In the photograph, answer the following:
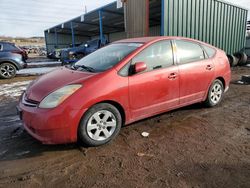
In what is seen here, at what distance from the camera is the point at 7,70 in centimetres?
921

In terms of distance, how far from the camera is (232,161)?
2.52m

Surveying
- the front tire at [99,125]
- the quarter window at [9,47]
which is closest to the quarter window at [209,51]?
the front tire at [99,125]

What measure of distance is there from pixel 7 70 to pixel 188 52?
327 inches

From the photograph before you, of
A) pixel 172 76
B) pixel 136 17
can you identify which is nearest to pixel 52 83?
pixel 172 76

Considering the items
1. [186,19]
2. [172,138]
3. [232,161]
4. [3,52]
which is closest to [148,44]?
[172,138]

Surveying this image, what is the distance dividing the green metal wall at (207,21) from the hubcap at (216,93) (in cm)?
466

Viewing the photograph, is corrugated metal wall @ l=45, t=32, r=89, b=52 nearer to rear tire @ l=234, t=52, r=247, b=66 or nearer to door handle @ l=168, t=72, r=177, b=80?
rear tire @ l=234, t=52, r=247, b=66

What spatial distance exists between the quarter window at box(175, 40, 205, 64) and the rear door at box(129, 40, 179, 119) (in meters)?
0.22

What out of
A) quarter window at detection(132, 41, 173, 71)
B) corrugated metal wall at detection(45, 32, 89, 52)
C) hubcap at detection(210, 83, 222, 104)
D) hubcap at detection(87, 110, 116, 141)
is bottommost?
hubcap at detection(87, 110, 116, 141)

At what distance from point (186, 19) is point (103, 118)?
7.83 metres

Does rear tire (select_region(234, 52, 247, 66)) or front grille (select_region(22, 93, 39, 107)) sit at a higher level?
rear tire (select_region(234, 52, 247, 66))

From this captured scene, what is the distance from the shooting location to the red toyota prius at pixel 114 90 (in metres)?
2.65

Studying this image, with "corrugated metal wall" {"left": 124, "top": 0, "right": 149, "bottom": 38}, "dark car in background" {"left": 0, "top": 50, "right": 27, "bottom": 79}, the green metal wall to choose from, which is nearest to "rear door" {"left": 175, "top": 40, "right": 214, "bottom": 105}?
the green metal wall

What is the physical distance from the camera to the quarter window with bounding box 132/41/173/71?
130 inches
